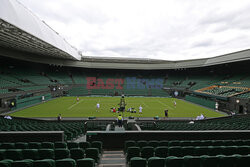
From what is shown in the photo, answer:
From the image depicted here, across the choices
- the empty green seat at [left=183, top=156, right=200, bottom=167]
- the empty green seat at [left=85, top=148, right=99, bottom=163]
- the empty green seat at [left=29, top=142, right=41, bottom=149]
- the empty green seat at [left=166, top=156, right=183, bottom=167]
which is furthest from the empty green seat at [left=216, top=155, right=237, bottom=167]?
the empty green seat at [left=29, top=142, right=41, bottom=149]

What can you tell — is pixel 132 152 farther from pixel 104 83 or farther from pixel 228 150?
pixel 104 83

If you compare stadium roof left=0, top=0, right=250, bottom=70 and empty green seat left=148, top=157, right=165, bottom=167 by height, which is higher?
stadium roof left=0, top=0, right=250, bottom=70

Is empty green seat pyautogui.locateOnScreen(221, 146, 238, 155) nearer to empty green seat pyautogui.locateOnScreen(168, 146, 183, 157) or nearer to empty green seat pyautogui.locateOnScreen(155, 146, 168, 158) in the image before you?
empty green seat pyautogui.locateOnScreen(168, 146, 183, 157)

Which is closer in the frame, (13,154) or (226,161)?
(226,161)

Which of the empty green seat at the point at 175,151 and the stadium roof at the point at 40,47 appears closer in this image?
the empty green seat at the point at 175,151

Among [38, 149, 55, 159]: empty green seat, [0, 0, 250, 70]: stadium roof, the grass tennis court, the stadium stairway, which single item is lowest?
the grass tennis court

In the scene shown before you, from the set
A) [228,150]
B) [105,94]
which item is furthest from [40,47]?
[228,150]

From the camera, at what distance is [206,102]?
103 ft

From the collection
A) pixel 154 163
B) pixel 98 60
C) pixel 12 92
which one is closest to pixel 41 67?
pixel 98 60

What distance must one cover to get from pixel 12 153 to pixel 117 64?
51.8 meters

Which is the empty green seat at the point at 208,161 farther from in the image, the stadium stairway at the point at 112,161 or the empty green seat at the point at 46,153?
the empty green seat at the point at 46,153

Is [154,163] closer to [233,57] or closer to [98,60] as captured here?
[233,57]

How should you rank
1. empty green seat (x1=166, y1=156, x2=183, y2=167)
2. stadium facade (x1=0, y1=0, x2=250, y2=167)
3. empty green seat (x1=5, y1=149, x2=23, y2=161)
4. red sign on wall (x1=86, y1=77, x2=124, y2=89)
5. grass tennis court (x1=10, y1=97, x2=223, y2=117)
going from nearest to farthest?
empty green seat (x1=166, y1=156, x2=183, y2=167) < empty green seat (x1=5, y1=149, x2=23, y2=161) < stadium facade (x1=0, y1=0, x2=250, y2=167) < grass tennis court (x1=10, y1=97, x2=223, y2=117) < red sign on wall (x1=86, y1=77, x2=124, y2=89)

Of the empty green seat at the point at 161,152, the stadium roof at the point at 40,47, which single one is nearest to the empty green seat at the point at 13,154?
the empty green seat at the point at 161,152
